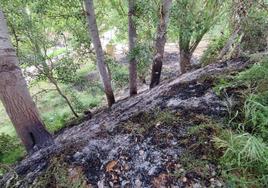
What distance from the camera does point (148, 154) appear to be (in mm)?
2176

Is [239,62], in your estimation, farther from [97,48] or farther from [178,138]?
[97,48]

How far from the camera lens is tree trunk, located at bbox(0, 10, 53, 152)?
2883 mm

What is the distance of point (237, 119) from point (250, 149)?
21.4 inches

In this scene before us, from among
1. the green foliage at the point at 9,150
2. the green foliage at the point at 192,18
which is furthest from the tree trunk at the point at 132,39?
the green foliage at the point at 9,150

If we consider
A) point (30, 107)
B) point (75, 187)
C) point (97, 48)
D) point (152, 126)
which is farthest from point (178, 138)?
point (97, 48)

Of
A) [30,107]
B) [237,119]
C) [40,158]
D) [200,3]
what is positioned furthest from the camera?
[200,3]

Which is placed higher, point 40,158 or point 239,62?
point 239,62

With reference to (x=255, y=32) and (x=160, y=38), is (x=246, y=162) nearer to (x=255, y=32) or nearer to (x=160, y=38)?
(x=255, y=32)

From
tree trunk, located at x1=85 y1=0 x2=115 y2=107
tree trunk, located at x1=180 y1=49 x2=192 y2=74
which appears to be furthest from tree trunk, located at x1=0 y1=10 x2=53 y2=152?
tree trunk, located at x1=180 y1=49 x2=192 y2=74

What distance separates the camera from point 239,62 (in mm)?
3537

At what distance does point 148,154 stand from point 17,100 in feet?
5.46

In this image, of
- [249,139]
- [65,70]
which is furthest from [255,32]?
[65,70]

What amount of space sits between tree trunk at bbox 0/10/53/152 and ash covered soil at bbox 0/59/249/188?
1.00ft

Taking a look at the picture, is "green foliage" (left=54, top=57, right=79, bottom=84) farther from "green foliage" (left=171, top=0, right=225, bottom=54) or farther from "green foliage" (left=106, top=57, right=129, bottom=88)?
"green foliage" (left=171, top=0, right=225, bottom=54)
